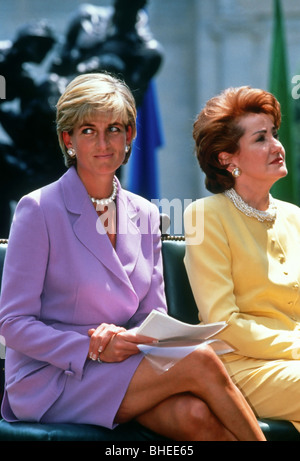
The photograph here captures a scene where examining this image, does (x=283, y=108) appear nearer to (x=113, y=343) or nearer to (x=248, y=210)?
(x=248, y=210)

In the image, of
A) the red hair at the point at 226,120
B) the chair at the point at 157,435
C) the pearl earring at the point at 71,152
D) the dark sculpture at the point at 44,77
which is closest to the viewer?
the chair at the point at 157,435

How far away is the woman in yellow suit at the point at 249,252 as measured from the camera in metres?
2.25

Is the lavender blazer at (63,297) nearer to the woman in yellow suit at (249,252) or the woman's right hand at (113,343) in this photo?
the woman's right hand at (113,343)

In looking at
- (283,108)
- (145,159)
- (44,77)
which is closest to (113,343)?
(283,108)

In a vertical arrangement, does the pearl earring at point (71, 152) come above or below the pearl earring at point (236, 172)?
above

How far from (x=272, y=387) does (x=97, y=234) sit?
701 millimetres

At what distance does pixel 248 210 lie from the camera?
2.48 meters

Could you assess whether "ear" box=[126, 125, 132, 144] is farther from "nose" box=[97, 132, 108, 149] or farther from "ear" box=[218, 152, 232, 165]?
"ear" box=[218, 152, 232, 165]

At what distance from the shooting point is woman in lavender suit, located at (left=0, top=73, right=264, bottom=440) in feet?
6.30

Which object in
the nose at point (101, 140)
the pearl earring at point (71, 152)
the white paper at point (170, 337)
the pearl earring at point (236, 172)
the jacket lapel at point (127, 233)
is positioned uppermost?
the nose at point (101, 140)

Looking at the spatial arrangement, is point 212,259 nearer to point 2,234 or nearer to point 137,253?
point 137,253

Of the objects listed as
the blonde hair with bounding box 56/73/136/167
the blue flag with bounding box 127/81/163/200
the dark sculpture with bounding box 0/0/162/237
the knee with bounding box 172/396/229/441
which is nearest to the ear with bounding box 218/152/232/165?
the blonde hair with bounding box 56/73/136/167

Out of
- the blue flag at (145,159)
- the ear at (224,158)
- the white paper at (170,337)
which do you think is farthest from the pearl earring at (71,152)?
the blue flag at (145,159)

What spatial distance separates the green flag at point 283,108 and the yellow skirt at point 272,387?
2947 mm
